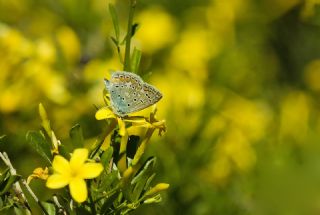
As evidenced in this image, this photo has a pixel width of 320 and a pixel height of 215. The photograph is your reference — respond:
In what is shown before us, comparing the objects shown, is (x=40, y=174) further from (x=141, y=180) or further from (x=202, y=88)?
(x=202, y=88)

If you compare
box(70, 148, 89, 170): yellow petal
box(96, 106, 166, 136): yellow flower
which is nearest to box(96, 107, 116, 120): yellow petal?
box(96, 106, 166, 136): yellow flower

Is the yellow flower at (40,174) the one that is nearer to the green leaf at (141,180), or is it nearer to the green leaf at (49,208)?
the green leaf at (49,208)

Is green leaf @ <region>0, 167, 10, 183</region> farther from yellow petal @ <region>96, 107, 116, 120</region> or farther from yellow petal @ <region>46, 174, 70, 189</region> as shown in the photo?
yellow petal @ <region>96, 107, 116, 120</region>

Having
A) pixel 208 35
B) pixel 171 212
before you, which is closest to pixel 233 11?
pixel 208 35

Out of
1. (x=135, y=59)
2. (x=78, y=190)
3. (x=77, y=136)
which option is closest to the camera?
(x=78, y=190)

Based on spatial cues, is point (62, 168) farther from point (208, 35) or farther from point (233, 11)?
point (233, 11)

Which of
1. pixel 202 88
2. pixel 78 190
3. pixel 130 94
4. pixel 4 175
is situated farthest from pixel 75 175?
pixel 202 88
